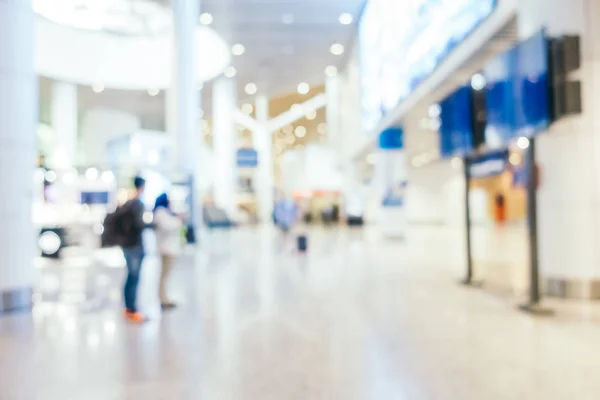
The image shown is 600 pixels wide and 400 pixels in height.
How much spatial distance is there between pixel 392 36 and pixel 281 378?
15838 mm

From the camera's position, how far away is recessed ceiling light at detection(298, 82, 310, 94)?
3816cm

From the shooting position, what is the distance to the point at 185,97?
19.5 metres

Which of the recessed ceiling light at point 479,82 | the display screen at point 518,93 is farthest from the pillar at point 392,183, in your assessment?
the display screen at point 518,93

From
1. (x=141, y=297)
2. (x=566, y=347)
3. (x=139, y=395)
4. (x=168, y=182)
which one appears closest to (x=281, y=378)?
(x=139, y=395)

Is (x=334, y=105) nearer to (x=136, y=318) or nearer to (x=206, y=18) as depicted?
(x=206, y=18)

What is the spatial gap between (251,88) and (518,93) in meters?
32.1

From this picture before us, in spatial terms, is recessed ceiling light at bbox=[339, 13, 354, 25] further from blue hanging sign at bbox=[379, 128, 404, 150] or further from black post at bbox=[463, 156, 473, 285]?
black post at bbox=[463, 156, 473, 285]

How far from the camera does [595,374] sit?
169 inches

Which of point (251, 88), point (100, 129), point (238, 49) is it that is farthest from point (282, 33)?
point (100, 129)

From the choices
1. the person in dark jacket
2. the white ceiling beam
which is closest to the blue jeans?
the person in dark jacket

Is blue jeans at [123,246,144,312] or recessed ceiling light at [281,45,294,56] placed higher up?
recessed ceiling light at [281,45,294,56]

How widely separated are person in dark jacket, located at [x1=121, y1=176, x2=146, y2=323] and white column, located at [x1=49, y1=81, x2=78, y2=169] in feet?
81.0

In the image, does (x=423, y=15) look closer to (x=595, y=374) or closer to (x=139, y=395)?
(x=595, y=374)

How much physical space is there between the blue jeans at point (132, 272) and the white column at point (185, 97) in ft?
40.3
